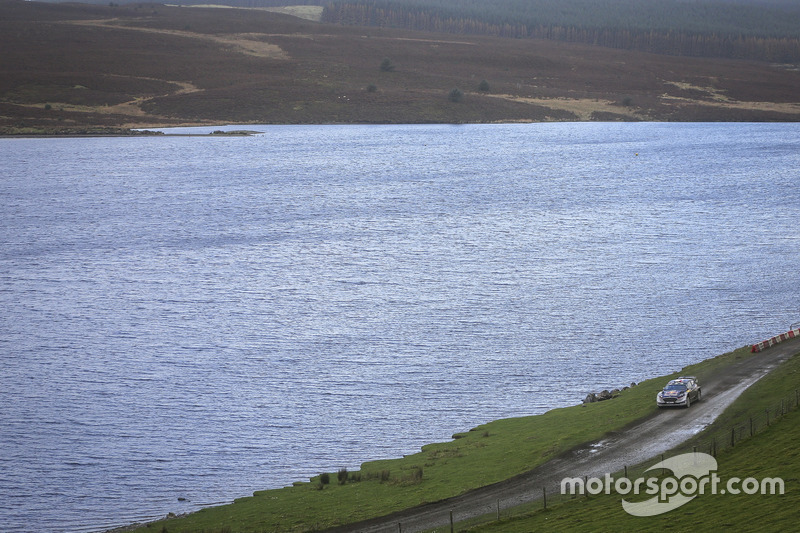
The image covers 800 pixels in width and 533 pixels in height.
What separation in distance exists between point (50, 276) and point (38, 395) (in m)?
29.0

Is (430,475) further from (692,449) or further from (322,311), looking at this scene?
(322,311)

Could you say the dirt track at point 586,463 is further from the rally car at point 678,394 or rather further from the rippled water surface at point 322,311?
the rippled water surface at point 322,311

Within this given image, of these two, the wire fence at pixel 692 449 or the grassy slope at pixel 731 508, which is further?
the wire fence at pixel 692 449

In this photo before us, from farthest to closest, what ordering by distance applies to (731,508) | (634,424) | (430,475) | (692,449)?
(634,424)
(430,475)
(692,449)
(731,508)

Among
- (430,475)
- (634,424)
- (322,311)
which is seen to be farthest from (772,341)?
(322,311)

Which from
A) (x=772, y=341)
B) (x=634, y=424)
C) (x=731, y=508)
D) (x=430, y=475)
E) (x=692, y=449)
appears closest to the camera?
(x=731, y=508)

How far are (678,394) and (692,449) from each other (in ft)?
19.3

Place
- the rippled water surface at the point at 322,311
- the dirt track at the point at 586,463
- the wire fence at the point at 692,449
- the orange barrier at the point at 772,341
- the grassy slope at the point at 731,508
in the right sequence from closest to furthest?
1. the grassy slope at the point at 731,508
2. the wire fence at the point at 692,449
3. the dirt track at the point at 586,463
4. the rippled water surface at the point at 322,311
5. the orange barrier at the point at 772,341

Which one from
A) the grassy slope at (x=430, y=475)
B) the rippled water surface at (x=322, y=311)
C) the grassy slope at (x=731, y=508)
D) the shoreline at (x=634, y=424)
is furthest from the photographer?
the rippled water surface at (x=322, y=311)

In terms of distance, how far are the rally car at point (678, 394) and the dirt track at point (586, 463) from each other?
1.04 ft

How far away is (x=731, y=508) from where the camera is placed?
2488cm

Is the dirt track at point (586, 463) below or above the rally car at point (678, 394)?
below

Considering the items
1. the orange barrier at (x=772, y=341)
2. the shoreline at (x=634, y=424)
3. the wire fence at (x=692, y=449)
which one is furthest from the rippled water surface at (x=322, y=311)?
the wire fence at (x=692, y=449)

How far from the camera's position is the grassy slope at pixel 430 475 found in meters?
31.2
